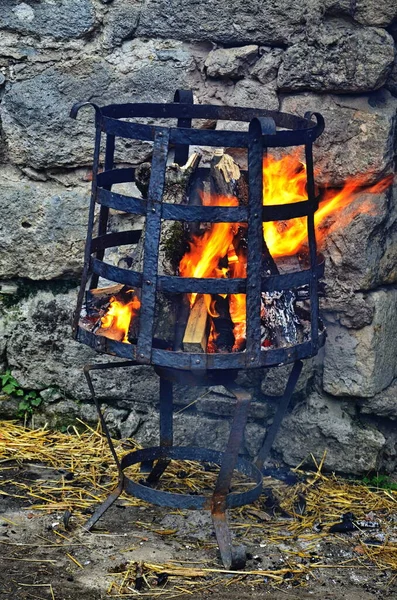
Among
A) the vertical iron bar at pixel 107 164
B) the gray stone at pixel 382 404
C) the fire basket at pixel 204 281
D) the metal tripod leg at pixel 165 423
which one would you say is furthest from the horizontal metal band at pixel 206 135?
the gray stone at pixel 382 404

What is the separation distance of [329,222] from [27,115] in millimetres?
1426

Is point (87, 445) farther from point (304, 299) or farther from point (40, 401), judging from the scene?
point (304, 299)

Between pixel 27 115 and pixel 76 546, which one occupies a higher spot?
pixel 27 115

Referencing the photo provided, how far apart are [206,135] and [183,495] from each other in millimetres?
1305

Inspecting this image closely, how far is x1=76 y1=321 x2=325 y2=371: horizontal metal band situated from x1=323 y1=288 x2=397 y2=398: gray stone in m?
0.69

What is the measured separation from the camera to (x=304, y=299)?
3.32 m

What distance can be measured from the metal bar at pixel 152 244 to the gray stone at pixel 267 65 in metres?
0.97

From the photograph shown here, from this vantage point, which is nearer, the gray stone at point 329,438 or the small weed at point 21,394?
the gray stone at point 329,438

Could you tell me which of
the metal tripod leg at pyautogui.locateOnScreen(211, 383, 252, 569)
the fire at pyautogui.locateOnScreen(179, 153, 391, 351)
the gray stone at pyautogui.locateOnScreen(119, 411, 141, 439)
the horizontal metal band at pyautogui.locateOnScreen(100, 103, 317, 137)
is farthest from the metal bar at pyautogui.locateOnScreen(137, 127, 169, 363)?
the gray stone at pyautogui.locateOnScreen(119, 411, 141, 439)

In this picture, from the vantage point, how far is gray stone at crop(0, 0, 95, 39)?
3.80 m

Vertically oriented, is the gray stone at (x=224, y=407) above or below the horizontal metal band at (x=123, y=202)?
below

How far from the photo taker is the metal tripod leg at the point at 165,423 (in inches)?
141

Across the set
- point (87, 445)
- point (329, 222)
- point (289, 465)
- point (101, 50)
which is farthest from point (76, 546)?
point (101, 50)

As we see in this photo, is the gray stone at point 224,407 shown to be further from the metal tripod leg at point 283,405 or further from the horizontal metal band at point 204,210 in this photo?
the horizontal metal band at point 204,210
